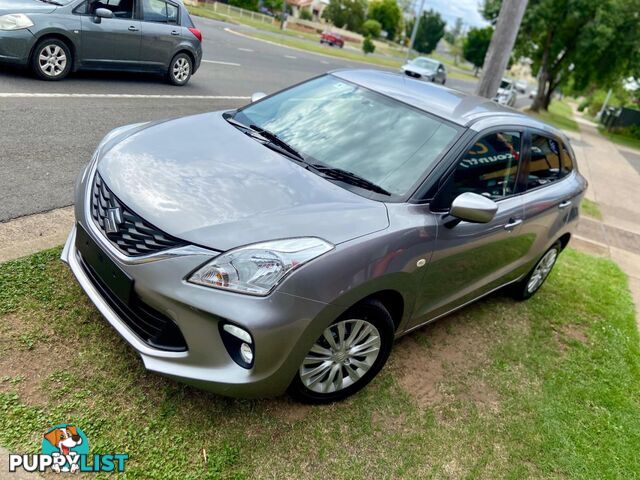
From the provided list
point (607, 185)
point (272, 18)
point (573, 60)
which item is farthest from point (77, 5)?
point (272, 18)

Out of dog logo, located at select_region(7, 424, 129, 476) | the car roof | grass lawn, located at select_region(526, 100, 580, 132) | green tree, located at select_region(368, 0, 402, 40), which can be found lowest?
grass lawn, located at select_region(526, 100, 580, 132)

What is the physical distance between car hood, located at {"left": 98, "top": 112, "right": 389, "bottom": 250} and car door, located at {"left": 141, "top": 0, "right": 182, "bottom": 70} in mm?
6398

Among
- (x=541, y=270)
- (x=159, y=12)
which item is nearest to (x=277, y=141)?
(x=541, y=270)

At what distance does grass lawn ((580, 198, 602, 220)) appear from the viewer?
31.2ft

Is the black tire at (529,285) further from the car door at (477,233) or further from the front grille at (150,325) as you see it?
the front grille at (150,325)

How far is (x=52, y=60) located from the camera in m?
7.64

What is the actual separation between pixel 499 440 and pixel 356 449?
0.98m

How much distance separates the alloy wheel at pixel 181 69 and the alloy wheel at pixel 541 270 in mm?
7558

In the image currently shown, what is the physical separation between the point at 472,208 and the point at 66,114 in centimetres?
571

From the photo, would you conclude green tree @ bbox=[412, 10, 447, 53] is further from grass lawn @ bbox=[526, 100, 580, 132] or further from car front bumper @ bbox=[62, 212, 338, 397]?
car front bumper @ bbox=[62, 212, 338, 397]

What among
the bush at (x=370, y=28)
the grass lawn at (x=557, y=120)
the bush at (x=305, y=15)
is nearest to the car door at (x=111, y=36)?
the grass lawn at (x=557, y=120)

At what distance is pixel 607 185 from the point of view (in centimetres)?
1320

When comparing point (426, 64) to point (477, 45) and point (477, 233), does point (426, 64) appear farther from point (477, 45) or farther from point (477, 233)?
point (477, 45)

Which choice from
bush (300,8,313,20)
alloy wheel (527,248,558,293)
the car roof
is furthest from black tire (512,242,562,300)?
bush (300,8,313,20)
